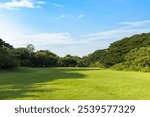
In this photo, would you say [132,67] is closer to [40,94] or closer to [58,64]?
[58,64]

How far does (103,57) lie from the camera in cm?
5697

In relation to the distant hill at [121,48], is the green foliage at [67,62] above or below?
below

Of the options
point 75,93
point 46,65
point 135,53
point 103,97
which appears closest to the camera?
point 103,97

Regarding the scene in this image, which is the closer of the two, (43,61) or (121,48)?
(121,48)

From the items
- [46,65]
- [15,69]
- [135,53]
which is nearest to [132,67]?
[135,53]

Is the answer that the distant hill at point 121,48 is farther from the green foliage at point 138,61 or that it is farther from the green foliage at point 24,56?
the green foliage at point 24,56

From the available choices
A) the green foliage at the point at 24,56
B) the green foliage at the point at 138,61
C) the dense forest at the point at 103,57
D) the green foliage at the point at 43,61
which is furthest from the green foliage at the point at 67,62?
the green foliage at the point at 138,61

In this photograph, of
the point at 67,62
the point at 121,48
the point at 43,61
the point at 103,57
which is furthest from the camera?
the point at 67,62

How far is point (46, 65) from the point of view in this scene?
61531 mm

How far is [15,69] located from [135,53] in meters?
15.8

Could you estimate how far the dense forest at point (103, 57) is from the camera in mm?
42062

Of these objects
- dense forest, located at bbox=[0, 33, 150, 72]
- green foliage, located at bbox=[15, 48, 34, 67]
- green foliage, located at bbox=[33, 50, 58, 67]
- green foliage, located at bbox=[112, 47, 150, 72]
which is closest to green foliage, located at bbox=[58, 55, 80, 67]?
dense forest, located at bbox=[0, 33, 150, 72]

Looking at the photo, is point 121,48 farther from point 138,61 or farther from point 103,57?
point 138,61


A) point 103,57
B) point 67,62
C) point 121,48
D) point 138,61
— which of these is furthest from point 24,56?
point 138,61
